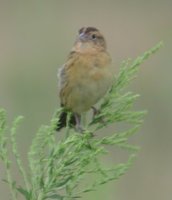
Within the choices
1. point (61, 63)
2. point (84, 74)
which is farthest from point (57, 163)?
point (61, 63)

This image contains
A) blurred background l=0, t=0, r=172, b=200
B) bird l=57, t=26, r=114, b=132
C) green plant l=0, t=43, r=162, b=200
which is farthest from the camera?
blurred background l=0, t=0, r=172, b=200

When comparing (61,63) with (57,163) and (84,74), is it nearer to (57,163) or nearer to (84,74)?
(84,74)

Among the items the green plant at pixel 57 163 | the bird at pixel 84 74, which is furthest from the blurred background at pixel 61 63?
the green plant at pixel 57 163

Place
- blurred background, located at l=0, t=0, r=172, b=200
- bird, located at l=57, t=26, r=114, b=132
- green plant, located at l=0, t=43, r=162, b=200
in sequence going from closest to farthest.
A: 1. green plant, located at l=0, t=43, r=162, b=200
2. bird, located at l=57, t=26, r=114, b=132
3. blurred background, located at l=0, t=0, r=172, b=200

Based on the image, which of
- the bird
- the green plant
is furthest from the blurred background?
the green plant

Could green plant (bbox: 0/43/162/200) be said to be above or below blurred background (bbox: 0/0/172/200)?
below

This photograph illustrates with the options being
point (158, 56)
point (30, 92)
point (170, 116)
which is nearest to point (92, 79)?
point (30, 92)

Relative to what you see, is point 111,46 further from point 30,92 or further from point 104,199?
point 104,199

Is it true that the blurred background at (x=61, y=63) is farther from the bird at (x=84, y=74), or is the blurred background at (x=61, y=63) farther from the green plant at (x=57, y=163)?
the green plant at (x=57, y=163)

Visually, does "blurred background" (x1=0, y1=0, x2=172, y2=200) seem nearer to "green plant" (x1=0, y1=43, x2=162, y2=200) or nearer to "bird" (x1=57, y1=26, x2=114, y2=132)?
"bird" (x1=57, y1=26, x2=114, y2=132)
